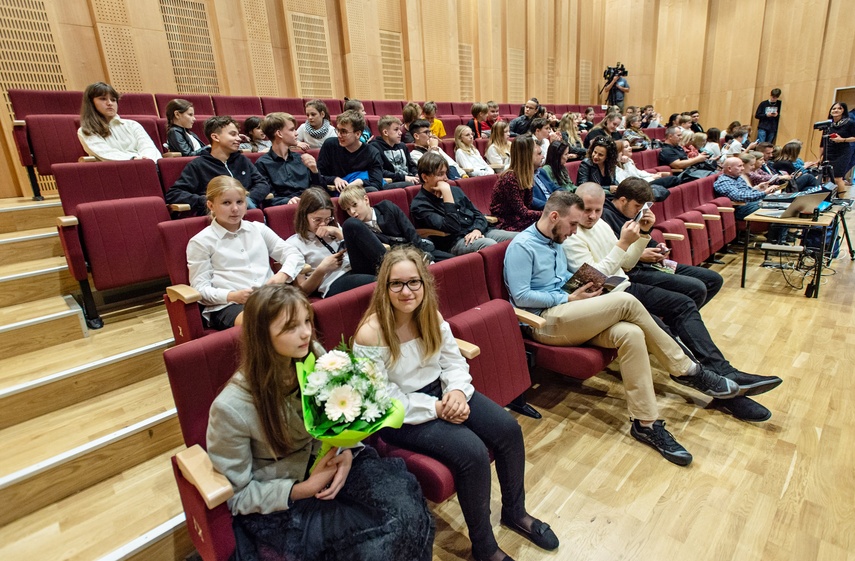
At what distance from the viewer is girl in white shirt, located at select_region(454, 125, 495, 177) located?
6.07 ft

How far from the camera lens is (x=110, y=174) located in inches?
44.8

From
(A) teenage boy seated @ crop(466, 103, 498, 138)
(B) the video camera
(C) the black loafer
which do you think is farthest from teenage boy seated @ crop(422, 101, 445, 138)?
(B) the video camera

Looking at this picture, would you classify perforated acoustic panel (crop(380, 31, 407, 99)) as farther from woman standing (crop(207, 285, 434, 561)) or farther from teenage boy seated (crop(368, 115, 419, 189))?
woman standing (crop(207, 285, 434, 561))

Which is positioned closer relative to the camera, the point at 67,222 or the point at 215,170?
the point at 67,222

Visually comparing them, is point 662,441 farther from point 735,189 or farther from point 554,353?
point 735,189

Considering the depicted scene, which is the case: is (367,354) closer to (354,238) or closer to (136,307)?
(354,238)

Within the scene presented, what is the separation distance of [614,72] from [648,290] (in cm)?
416

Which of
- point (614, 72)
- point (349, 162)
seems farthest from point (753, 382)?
point (614, 72)

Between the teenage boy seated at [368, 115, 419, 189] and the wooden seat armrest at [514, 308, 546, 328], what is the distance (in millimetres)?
784

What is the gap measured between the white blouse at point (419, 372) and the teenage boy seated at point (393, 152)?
0.95 m

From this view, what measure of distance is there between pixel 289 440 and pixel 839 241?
7.59 feet

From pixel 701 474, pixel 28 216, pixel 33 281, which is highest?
pixel 28 216

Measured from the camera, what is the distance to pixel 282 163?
1.35 metres

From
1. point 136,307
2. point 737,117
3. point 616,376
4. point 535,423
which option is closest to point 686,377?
point 616,376
